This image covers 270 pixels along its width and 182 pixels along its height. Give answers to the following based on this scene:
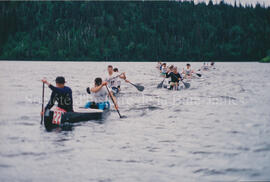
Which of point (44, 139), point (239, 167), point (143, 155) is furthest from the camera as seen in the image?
point (44, 139)

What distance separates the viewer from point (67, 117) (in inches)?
478

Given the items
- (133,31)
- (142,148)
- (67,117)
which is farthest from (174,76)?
(133,31)

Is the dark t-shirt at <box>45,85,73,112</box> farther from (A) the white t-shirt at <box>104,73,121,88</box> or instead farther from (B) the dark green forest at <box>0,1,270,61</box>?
(B) the dark green forest at <box>0,1,270,61</box>

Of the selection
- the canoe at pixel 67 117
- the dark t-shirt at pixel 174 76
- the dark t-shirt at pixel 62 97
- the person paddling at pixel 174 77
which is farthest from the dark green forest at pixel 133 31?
the dark t-shirt at pixel 62 97

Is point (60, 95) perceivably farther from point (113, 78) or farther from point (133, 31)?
point (133, 31)

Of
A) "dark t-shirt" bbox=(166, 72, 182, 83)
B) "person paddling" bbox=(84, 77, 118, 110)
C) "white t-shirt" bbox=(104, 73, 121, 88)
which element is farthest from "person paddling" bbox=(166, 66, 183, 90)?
"person paddling" bbox=(84, 77, 118, 110)

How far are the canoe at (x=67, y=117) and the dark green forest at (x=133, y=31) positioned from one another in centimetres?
13422

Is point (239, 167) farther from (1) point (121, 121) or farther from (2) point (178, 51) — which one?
(2) point (178, 51)

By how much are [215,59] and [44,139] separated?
147m

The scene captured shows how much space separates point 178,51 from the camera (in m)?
154

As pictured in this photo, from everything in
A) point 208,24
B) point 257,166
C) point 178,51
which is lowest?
point 257,166

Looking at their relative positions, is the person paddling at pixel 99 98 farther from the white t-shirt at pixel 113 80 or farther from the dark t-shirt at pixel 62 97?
the white t-shirt at pixel 113 80

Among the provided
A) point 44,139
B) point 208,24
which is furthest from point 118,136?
point 208,24

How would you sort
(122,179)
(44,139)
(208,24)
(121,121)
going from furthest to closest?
(208,24)
(121,121)
(44,139)
(122,179)
